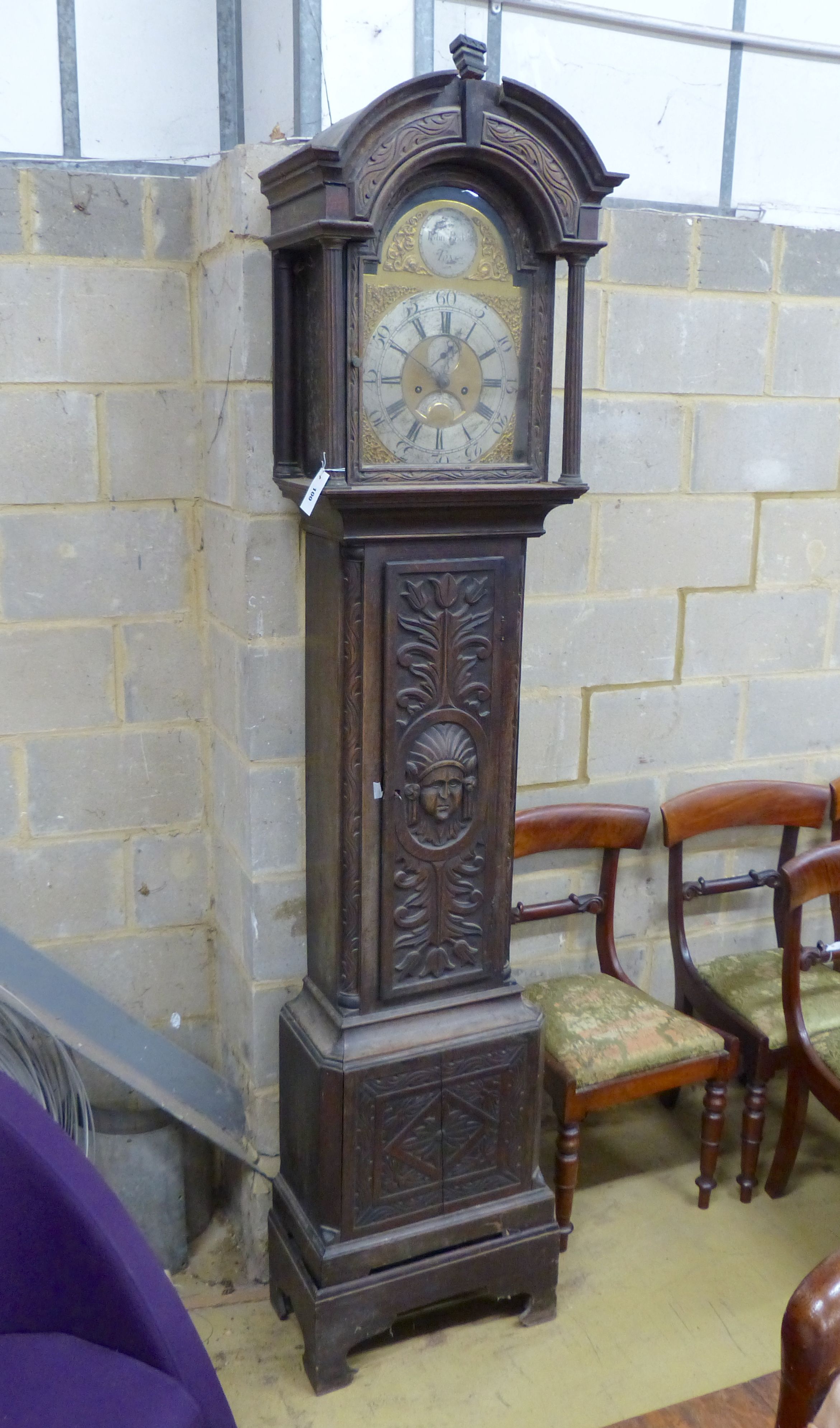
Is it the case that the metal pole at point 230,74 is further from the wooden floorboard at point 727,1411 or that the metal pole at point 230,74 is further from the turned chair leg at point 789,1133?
the wooden floorboard at point 727,1411

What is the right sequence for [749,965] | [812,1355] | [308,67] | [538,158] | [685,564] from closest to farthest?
[812,1355] → [538,158] → [308,67] → [685,564] → [749,965]

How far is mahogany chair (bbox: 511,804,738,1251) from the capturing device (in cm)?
219

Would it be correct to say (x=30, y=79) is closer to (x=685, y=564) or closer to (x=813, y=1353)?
(x=685, y=564)

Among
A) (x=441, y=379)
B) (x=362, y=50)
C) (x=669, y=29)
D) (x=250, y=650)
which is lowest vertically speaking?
(x=250, y=650)

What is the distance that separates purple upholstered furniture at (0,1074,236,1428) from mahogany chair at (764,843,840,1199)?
126 cm

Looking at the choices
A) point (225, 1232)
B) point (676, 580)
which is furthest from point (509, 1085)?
point (676, 580)

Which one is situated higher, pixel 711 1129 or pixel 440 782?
pixel 440 782

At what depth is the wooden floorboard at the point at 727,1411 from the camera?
1.81 m

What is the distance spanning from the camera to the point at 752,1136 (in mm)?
2383

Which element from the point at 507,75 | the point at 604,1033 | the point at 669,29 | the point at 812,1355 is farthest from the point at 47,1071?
the point at 669,29

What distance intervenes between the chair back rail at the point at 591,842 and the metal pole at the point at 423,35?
53.4 inches

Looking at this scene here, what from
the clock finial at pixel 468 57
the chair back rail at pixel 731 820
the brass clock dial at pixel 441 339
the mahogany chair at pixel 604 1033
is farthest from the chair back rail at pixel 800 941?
the clock finial at pixel 468 57

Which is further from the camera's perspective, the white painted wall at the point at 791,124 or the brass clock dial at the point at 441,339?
the white painted wall at the point at 791,124

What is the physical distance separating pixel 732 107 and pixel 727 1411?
7.82ft
